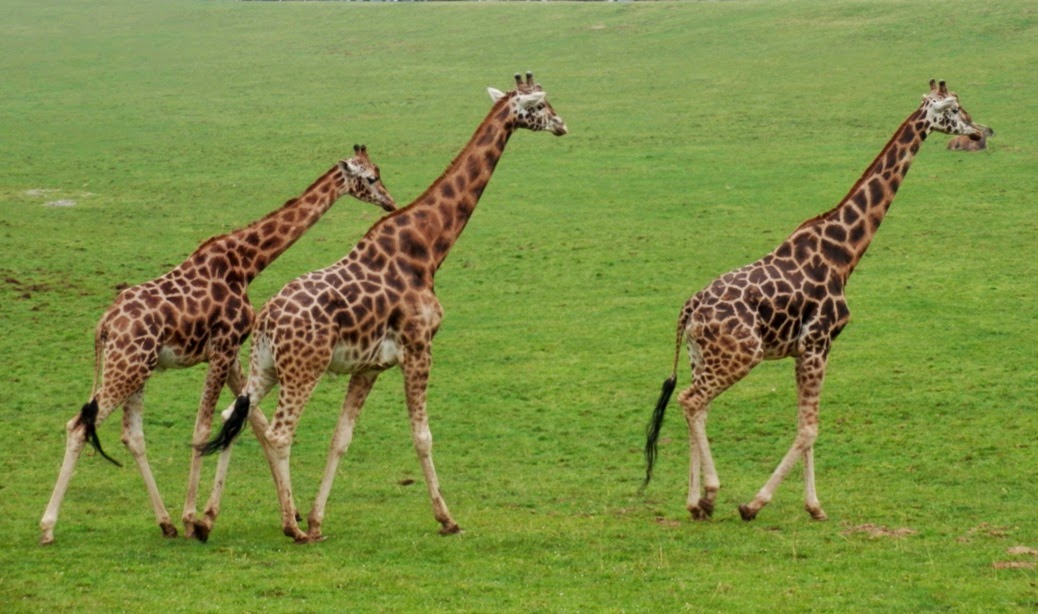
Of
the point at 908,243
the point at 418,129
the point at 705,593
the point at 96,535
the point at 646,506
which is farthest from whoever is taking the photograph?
the point at 418,129

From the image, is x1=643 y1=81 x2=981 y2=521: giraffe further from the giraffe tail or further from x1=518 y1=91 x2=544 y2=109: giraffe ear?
x1=518 y1=91 x2=544 y2=109: giraffe ear

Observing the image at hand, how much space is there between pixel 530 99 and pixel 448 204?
1.38 meters

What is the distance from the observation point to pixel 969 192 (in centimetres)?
3331

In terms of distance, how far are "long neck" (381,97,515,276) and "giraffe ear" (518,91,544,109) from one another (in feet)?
0.46

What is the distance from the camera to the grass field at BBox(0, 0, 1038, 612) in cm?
1236

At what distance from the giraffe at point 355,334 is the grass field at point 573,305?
0.81m

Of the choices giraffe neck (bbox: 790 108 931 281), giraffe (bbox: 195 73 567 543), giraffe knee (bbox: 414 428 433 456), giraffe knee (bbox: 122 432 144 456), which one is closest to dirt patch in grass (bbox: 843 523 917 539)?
giraffe neck (bbox: 790 108 931 281)

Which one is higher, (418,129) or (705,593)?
(705,593)

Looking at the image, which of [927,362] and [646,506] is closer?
[646,506]

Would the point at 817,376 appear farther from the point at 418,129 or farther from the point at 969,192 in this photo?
the point at 418,129

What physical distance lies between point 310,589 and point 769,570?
11.9ft

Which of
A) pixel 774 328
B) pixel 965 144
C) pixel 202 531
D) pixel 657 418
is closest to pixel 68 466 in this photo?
pixel 202 531

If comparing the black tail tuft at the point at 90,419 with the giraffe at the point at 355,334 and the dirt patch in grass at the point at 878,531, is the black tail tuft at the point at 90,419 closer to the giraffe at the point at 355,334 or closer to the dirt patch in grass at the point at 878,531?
the giraffe at the point at 355,334

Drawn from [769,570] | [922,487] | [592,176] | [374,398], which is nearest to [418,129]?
[592,176]
